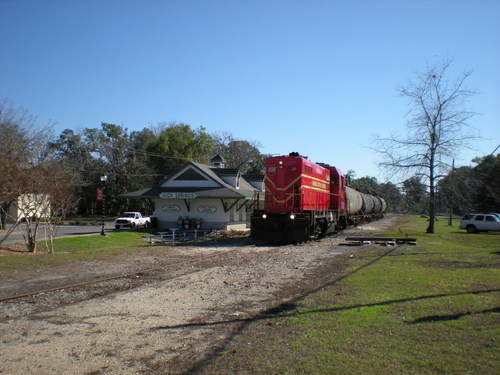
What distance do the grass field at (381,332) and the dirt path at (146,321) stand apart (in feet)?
2.09

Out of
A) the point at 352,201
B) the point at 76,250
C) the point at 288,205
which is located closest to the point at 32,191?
the point at 76,250

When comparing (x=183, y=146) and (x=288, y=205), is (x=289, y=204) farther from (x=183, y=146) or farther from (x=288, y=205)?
(x=183, y=146)

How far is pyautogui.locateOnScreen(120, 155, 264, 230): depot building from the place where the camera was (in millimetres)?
33125

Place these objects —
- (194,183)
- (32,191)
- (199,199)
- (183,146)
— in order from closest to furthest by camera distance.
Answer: (32,191), (199,199), (194,183), (183,146)

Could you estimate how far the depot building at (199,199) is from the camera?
33.1 metres

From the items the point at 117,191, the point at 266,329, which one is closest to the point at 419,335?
the point at 266,329

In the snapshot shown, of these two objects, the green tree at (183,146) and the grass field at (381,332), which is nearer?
the grass field at (381,332)

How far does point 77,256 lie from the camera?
16.7 metres

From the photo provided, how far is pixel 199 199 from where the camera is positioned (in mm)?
34062

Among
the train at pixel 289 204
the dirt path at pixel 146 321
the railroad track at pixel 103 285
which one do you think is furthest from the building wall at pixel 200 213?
the dirt path at pixel 146 321

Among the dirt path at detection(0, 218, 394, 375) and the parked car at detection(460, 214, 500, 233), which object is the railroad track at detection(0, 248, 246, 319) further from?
the parked car at detection(460, 214, 500, 233)

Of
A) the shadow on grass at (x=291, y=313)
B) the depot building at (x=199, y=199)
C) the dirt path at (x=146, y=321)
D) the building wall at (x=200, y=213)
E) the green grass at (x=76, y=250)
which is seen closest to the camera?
the dirt path at (x=146, y=321)

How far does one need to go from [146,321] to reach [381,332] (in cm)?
392

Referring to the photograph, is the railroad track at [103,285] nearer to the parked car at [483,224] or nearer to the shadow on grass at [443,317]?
the shadow on grass at [443,317]
